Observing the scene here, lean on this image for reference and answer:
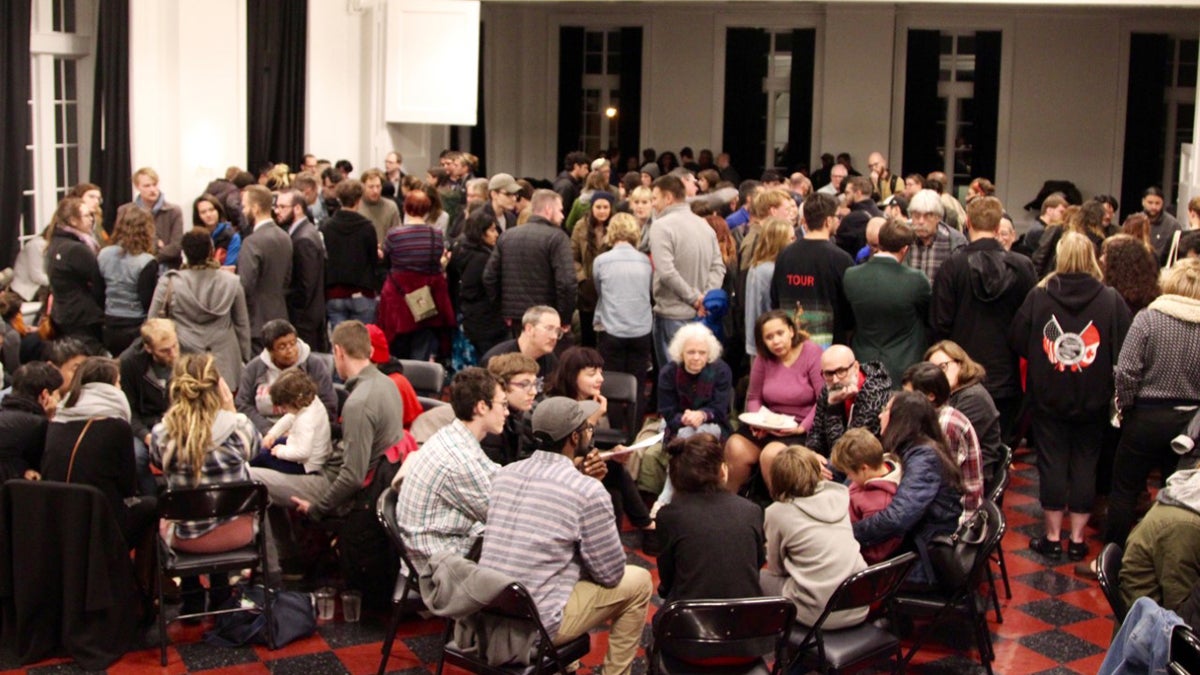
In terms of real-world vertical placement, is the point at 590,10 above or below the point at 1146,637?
above

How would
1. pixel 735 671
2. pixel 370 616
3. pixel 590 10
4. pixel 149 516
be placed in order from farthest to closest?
1. pixel 590 10
2. pixel 370 616
3. pixel 149 516
4. pixel 735 671

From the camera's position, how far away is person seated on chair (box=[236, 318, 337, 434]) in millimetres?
6324

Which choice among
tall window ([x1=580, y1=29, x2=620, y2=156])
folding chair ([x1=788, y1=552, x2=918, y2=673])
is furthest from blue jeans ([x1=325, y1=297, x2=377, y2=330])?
tall window ([x1=580, y1=29, x2=620, y2=156])

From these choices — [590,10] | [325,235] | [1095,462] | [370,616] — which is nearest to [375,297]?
[325,235]

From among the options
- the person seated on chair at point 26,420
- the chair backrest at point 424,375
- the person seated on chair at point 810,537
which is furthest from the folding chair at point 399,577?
the chair backrest at point 424,375

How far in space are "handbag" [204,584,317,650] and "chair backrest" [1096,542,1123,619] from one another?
3.03 metres

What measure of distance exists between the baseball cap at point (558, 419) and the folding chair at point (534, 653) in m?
0.52

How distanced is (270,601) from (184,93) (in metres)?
6.45

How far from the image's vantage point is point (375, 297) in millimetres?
9023

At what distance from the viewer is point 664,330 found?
8.16 m

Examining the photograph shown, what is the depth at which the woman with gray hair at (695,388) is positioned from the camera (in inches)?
250

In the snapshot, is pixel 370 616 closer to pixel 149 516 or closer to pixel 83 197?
pixel 149 516

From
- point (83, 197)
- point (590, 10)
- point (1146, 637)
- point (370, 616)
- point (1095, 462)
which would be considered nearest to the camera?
point (1146, 637)

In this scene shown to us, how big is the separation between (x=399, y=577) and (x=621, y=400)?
1.98 meters
